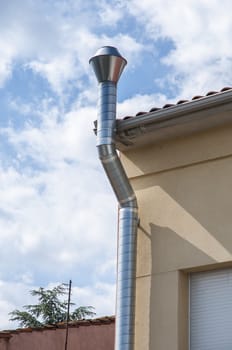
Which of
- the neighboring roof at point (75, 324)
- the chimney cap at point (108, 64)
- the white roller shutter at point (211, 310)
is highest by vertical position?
the chimney cap at point (108, 64)

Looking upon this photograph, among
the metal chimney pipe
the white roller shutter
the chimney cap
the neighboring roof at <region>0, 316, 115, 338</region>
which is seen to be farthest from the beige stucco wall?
the neighboring roof at <region>0, 316, 115, 338</region>

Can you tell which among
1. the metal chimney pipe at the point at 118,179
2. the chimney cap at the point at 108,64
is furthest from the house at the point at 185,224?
the chimney cap at the point at 108,64

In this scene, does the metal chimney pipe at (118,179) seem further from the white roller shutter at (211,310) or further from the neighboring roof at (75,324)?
the neighboring roof at (75,324)

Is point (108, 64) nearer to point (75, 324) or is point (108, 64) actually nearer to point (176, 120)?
point (176, 120)

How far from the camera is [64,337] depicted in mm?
12492

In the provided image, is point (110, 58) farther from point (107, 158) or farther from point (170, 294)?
point (170, 294)

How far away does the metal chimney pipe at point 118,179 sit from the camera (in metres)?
10.1

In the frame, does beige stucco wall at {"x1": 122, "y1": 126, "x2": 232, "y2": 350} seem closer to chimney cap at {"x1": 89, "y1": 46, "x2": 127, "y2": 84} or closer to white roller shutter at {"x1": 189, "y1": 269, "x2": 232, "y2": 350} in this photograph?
white roller shutter at {"x1": 189, "y1": 269, "x2": 232, "y2": 350}

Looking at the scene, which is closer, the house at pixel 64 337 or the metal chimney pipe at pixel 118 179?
the metal chimney pipe at pixel 118 179

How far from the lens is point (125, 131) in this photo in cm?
1060

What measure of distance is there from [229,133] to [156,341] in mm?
2594

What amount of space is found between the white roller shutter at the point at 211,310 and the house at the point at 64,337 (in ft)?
7.26

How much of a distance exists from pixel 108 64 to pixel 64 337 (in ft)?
13.8

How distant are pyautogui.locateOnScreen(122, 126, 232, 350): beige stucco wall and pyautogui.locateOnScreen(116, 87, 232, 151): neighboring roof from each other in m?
0.17
